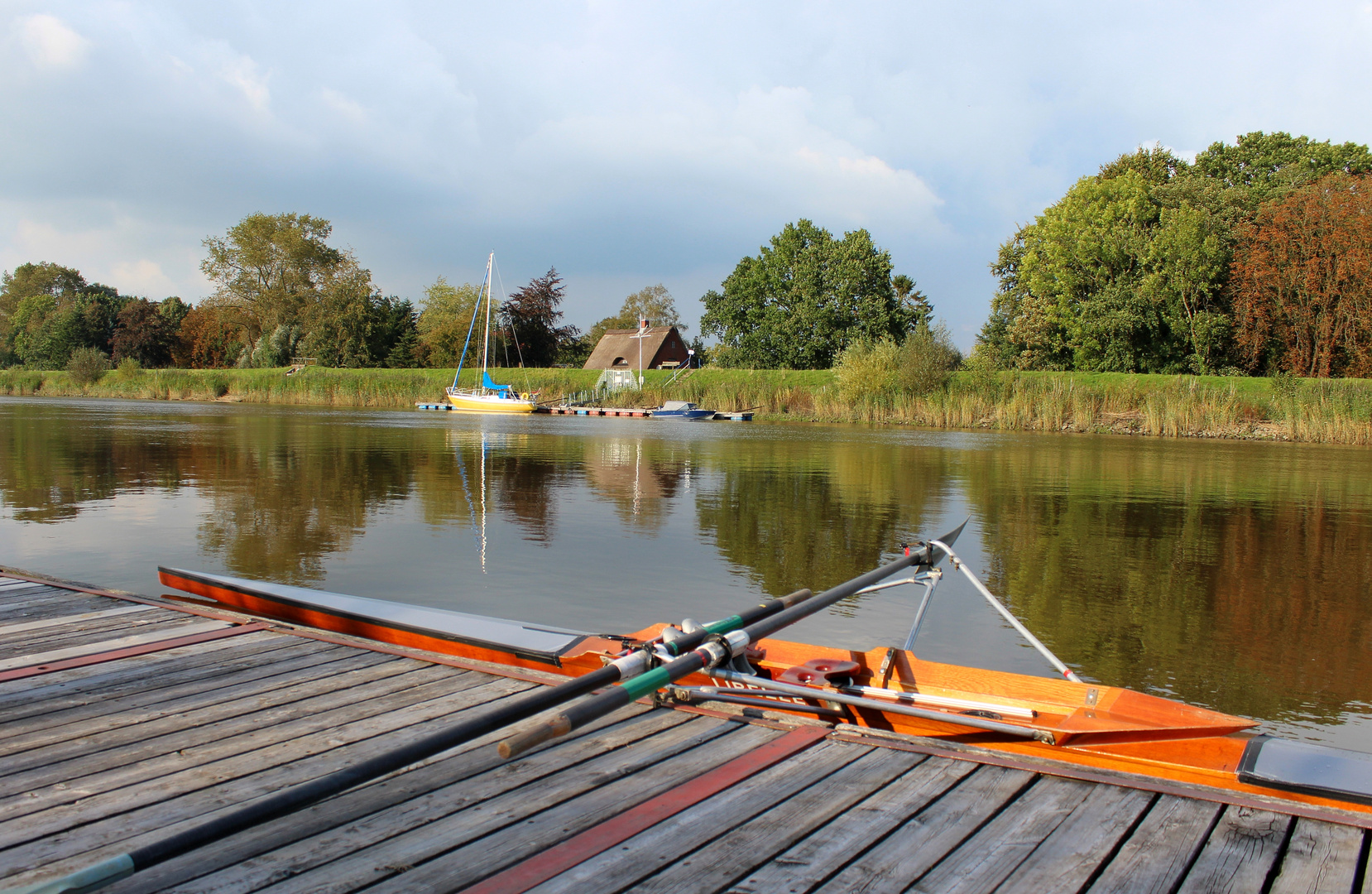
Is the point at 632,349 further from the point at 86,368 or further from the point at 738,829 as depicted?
the point at 738,829

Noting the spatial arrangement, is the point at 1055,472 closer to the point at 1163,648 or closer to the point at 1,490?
the point at 1163,648

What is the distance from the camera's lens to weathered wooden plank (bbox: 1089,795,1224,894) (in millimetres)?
2209

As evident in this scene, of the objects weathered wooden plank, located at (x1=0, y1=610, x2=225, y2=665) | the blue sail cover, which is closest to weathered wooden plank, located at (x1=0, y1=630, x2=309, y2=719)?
weathered wooden plank, located at (x1=0, y1=610, x2=225, y2=665)

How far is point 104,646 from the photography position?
420cm

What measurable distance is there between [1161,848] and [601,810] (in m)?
1.52

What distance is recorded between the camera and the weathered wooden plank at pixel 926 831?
2.20 m

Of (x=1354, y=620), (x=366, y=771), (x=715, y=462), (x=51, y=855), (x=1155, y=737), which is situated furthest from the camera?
(x=715, y=462)

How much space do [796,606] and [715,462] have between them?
44.3 feet

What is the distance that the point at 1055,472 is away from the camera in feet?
51.2

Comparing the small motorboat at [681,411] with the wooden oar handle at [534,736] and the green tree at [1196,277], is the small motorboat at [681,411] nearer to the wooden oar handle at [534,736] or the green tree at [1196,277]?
the green tree at [1196,277]

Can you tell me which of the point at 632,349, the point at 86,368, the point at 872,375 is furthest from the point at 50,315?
the point at 872,375

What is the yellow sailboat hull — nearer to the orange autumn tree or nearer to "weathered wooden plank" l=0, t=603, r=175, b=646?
the orange autumn tree

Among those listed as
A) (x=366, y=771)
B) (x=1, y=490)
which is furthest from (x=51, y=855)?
(x=1, y=490)

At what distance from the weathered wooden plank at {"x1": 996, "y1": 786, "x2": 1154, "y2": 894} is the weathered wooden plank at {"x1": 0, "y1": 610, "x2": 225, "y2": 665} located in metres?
3.99
